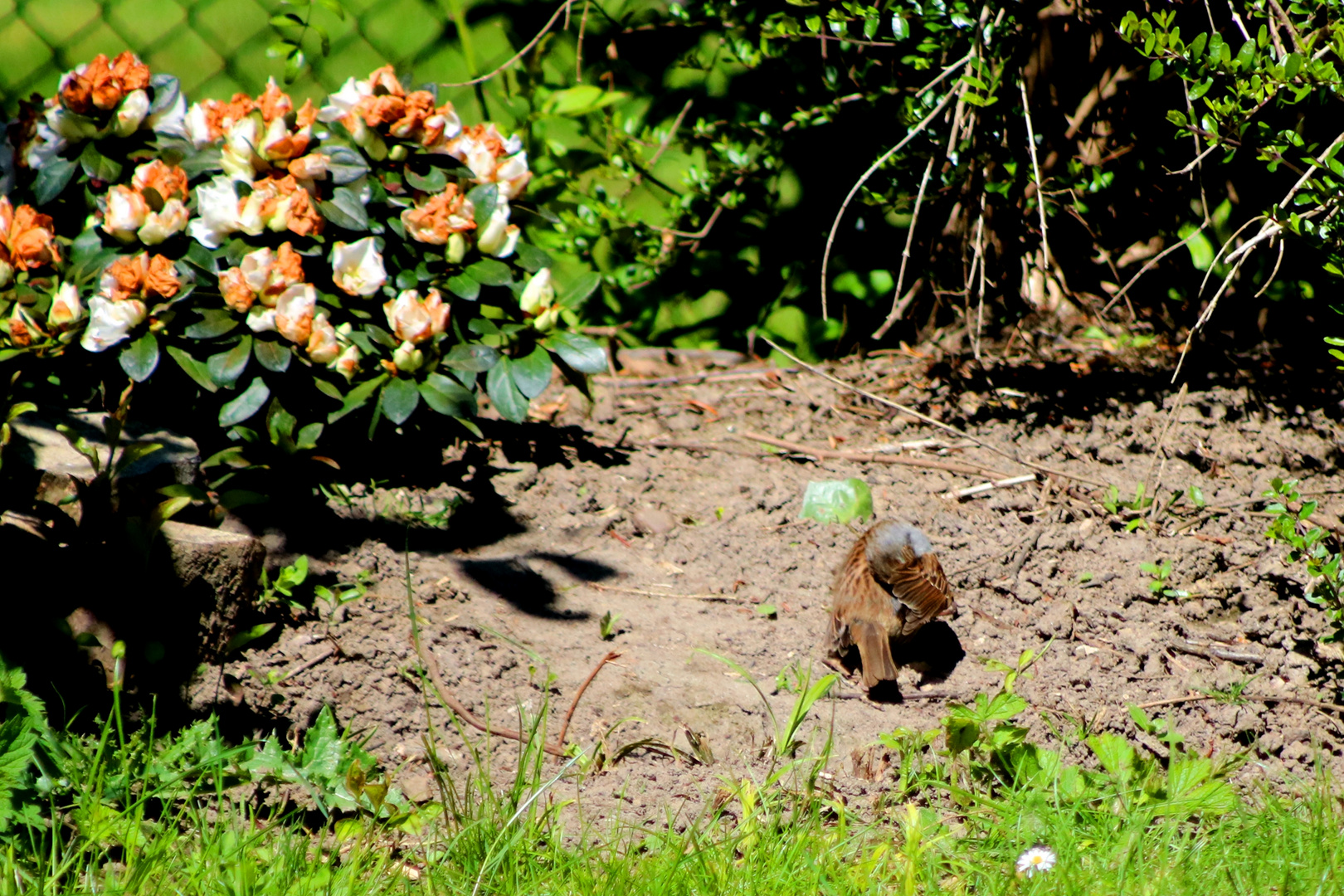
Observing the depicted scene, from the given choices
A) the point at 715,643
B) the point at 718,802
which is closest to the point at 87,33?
the point at 715,643

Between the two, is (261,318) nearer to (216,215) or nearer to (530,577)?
A: (216,215)

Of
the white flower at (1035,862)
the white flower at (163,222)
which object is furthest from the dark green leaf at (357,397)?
the white flower at (1035,862)

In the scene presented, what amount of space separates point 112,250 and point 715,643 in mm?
1990

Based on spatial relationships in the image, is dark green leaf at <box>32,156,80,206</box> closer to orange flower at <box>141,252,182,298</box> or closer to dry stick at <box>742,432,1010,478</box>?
orange flower at <box>141,252,182,298</box>

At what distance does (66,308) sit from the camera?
2869 millimetres

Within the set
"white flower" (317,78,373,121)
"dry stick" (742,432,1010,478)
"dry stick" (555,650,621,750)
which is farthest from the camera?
"dry stick" (742,432,1010,478)

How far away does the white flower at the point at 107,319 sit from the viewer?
2861mm

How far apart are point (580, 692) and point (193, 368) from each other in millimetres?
1374

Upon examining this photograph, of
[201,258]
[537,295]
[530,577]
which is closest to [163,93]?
[201,258]

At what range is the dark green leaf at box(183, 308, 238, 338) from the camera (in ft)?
9.63

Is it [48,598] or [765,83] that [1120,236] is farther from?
[48,598]

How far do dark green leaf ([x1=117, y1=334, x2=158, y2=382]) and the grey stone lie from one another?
50 centimetres

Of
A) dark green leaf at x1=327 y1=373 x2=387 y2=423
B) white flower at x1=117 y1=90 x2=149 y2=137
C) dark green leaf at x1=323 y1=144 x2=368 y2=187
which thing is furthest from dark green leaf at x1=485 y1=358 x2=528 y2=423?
white flower at x1=117 y1=90 x2=149 y2=137

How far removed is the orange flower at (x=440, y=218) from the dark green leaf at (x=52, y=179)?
0.96 meters
